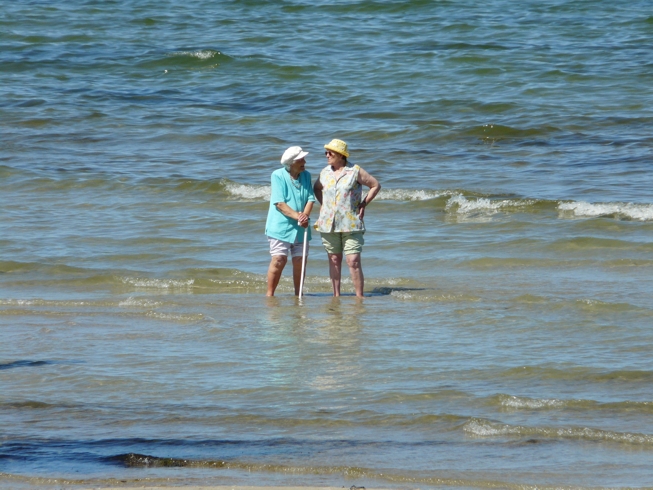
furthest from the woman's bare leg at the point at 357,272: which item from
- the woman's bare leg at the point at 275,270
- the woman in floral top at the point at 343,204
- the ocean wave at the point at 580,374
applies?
the ocean wave at the point at 580,374

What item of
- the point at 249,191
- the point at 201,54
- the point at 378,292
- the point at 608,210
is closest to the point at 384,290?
the point at 378,292

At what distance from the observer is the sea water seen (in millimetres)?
5457

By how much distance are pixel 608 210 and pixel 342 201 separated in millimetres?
4175

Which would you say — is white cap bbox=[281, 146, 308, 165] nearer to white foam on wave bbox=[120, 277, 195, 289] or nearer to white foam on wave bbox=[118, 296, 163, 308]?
white foam on wave bbox=[118, 296, 163, 308]

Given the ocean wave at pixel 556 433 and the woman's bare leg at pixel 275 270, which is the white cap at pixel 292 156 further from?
the ocean wave at pixel 556 433

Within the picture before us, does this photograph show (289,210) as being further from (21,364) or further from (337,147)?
(21,364)

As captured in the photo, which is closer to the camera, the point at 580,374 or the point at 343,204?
the point at 580,374

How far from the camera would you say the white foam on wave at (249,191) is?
517 inches

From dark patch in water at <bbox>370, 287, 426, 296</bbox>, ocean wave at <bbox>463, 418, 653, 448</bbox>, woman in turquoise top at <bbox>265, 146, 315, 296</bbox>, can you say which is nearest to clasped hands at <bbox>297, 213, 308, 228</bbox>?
woman in turquoise top at <bbox>265, 146, 315, 296</bbox>

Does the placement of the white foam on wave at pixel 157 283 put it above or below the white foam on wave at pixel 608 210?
below

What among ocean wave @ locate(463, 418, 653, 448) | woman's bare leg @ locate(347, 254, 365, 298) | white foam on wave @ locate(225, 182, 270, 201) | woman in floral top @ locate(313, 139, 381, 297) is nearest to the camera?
ocean wave @ locate(463, 418, 653, 448)

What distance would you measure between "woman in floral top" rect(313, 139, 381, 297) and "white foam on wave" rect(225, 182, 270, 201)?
4.25 metres

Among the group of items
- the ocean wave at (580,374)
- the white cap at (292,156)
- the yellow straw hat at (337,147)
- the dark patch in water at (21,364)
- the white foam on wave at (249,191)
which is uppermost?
the yellow straw hat at (337,147)

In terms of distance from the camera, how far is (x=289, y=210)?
342 inches
